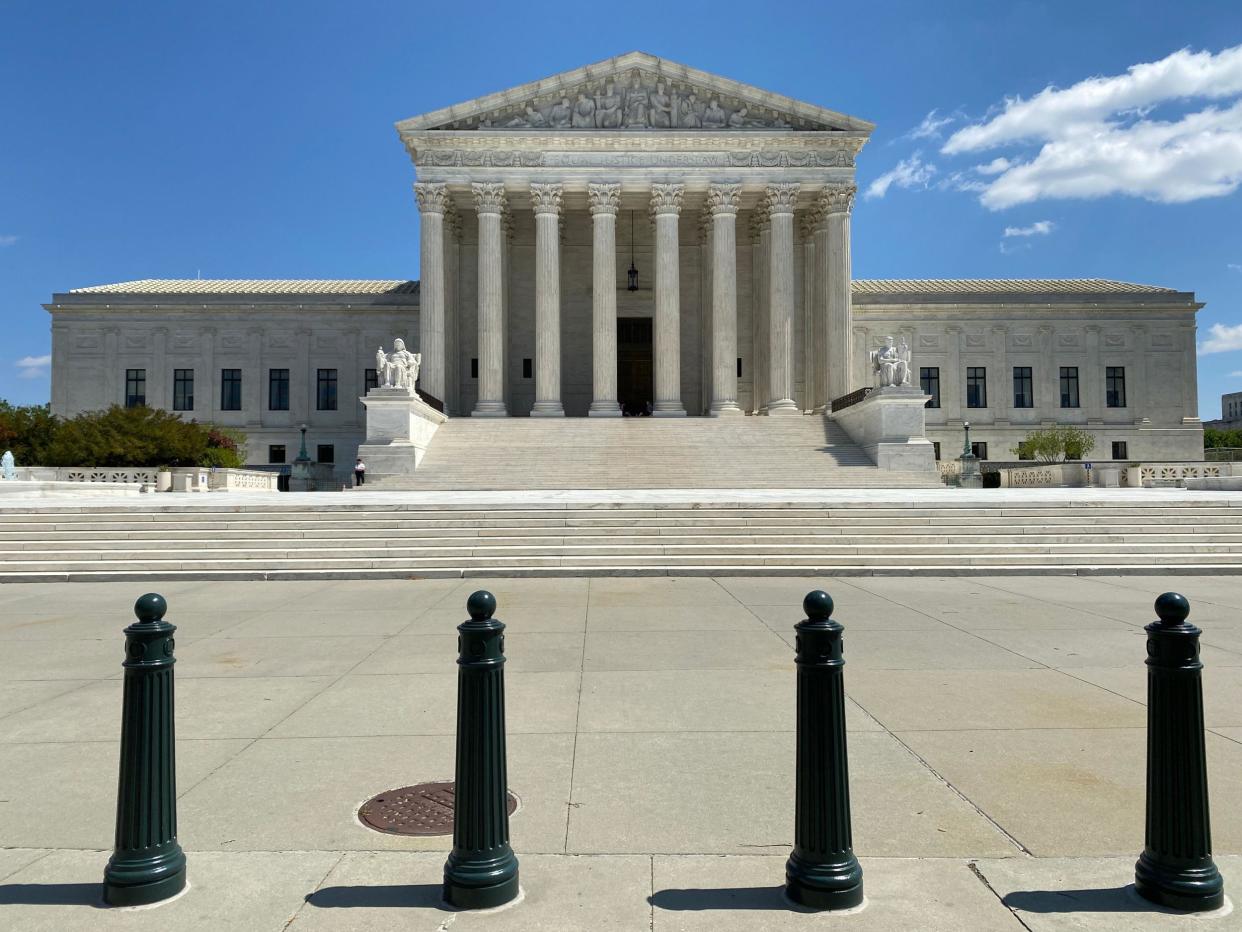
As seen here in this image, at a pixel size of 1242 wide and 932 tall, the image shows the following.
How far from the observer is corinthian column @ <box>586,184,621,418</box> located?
4397 cm

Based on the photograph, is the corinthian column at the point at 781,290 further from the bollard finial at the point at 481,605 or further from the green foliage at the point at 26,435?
the bollard finial at the point at 481,605

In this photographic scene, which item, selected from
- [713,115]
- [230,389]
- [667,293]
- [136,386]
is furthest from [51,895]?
[136,386]

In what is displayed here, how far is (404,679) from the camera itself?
748 cm

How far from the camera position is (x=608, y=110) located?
44750 millimetres

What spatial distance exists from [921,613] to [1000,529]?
24.8 feet

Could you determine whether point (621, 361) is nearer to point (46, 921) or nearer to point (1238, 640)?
point (1238, 640)

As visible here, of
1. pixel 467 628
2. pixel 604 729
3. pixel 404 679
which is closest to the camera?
pixel 467 628

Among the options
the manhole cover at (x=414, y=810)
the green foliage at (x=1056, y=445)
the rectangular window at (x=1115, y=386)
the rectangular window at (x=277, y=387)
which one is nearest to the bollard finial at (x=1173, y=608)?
the manhole cover at (x=414, y=810)

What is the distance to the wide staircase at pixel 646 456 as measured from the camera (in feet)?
106

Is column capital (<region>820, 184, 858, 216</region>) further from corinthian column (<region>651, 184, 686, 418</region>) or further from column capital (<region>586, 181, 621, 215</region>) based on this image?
column capital (<region>586, 181, 621, 215</region>)

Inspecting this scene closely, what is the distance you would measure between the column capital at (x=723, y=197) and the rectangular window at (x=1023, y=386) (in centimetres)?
2425

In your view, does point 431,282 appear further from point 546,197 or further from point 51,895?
point 51,895

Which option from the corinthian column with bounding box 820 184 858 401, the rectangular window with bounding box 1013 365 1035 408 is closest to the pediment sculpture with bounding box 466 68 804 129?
the corinthian column with bounding box 820 184 858 401

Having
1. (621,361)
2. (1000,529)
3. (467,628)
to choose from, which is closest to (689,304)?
(621,361)
